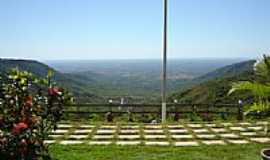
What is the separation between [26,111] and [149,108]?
8415mm

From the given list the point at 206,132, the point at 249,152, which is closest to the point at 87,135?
the point at 206,132

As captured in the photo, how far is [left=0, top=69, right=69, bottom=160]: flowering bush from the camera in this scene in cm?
588

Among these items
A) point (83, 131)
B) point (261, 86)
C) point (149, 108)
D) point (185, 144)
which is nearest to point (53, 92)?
point (261, 86)

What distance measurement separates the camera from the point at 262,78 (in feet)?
21.8

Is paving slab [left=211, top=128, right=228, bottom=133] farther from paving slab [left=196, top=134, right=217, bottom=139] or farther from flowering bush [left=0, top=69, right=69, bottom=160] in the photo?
flowering bush [left=0, top=69, right=69, bottom=160]

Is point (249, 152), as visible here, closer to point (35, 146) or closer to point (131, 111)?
point (35, 146)

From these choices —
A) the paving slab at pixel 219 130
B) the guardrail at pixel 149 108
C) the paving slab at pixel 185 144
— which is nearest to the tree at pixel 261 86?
the paving slab at pixel 185 144

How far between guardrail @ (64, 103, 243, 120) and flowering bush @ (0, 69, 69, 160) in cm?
673

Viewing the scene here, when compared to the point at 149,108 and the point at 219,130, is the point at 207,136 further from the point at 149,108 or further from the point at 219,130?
the point at 149,108

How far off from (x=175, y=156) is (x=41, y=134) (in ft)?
8.04

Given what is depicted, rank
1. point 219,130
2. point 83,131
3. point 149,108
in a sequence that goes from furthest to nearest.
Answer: point 149,108 → point 219,130 → point 83,131

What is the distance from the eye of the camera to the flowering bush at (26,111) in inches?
231

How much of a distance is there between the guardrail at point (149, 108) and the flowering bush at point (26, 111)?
6.73m

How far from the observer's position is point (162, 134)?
985 centimetres
